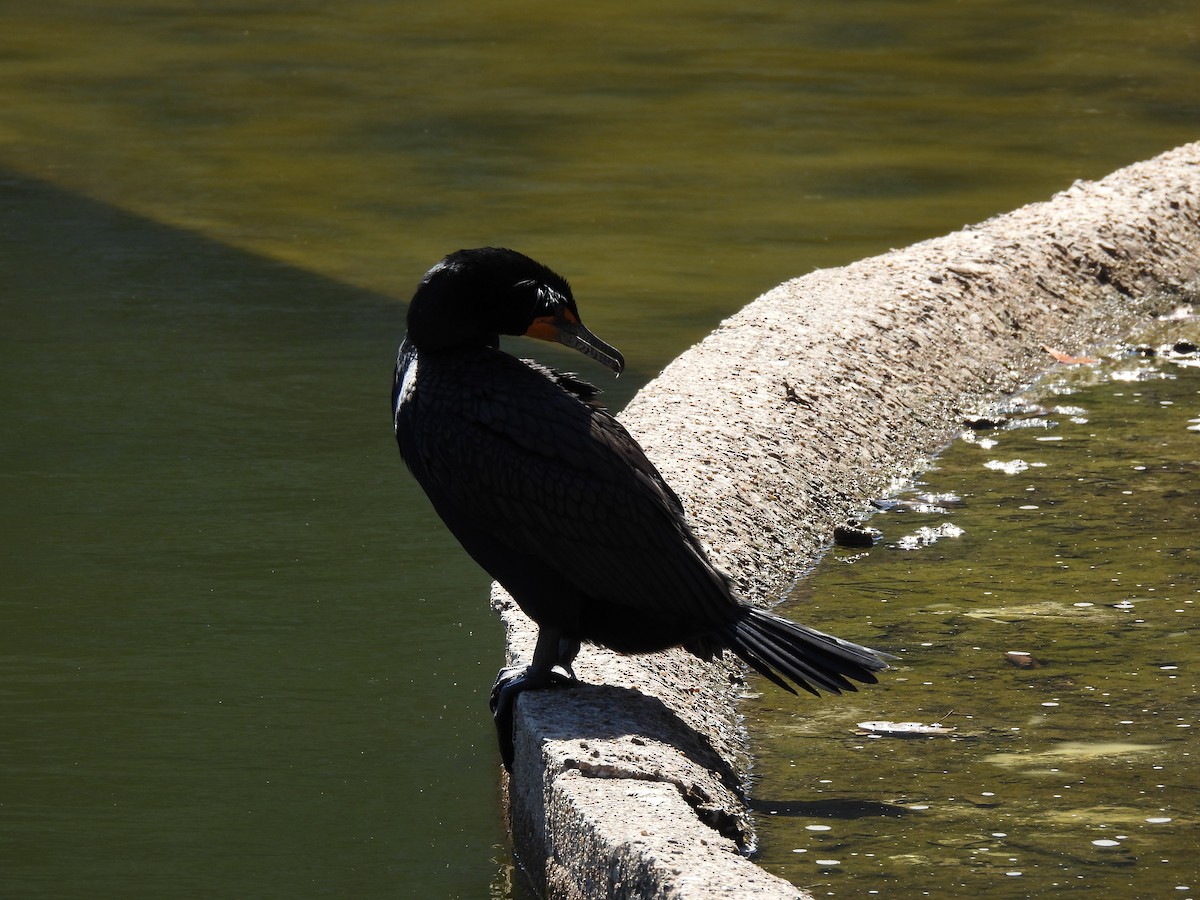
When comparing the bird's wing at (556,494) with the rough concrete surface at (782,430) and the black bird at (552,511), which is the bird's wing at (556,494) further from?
the rough concrete surface at (782,430)

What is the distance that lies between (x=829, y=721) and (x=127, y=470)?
7.36ft

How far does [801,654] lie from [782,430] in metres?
1.59

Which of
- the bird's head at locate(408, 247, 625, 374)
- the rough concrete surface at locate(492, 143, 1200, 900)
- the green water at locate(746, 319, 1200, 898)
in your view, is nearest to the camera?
the rough concrete surface at locate(492, 143, 1200, 900)

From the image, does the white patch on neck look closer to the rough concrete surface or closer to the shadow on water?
the rough concrete surface

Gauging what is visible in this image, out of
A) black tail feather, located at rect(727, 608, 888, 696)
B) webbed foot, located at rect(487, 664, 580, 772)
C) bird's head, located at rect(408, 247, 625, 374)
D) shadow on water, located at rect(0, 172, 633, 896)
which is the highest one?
bird's head, located at rect(408, 247, 625, 374)

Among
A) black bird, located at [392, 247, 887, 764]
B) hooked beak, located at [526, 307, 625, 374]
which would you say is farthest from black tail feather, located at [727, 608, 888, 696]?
hooked beak, located at [526, 307, 625, 374]

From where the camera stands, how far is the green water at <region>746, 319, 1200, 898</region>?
3055 millimetres

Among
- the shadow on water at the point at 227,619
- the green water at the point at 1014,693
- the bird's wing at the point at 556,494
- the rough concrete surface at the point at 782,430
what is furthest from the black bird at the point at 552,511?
the shadow on water at the point at 227,619

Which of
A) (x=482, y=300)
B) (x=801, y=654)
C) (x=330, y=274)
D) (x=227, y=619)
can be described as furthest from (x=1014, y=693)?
(x=330, y=274)

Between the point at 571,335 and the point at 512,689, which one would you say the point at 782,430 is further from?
the point at 512,689

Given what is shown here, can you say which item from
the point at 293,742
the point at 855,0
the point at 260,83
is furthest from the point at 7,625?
the point at 855,0

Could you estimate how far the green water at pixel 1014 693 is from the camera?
3055 mm

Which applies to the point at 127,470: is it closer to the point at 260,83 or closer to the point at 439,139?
the point at 439,139

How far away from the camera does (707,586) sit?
3.24 metres
